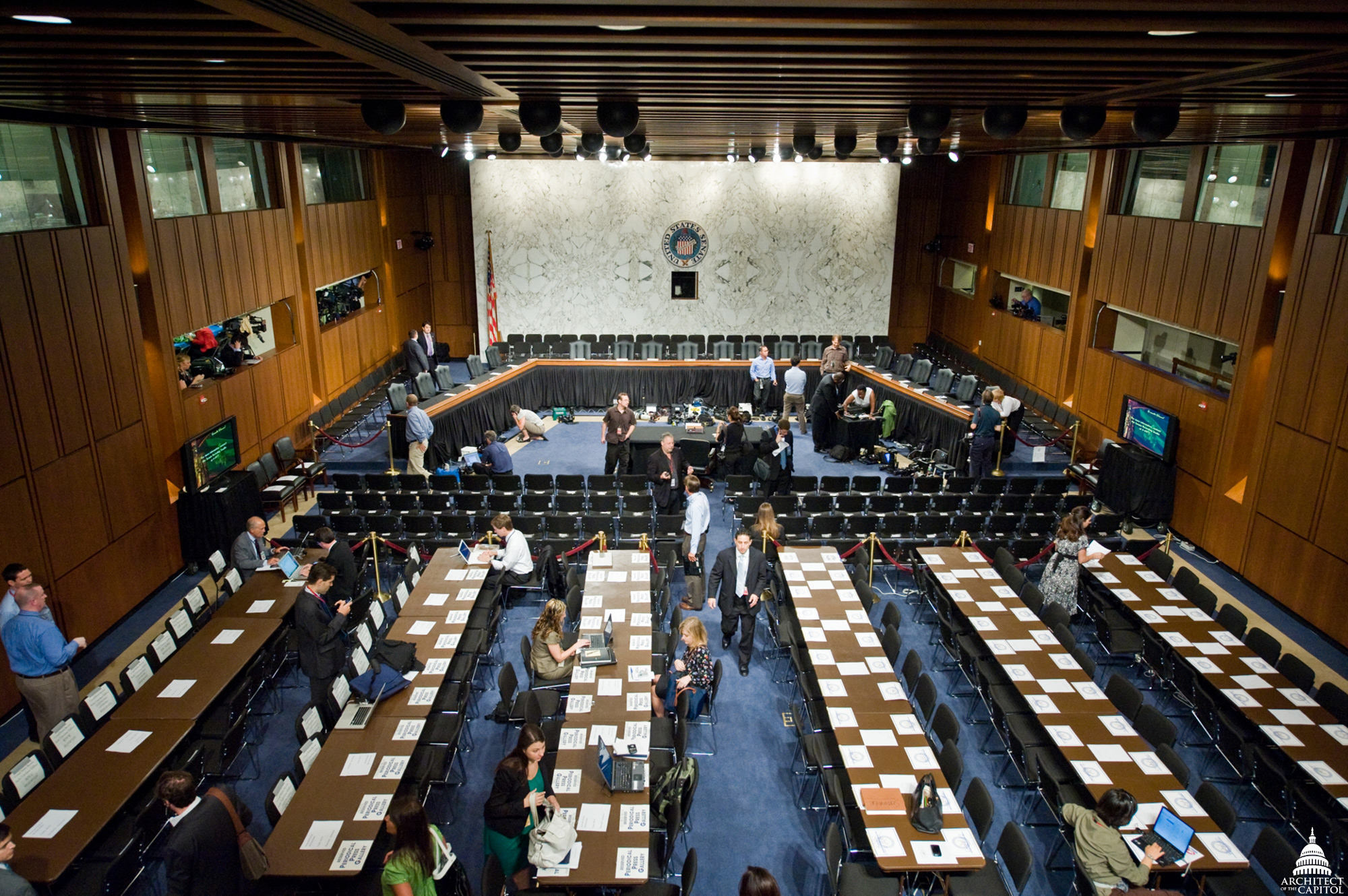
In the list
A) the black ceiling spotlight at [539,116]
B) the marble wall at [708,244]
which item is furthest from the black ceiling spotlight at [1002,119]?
the marble wall at [708,244]

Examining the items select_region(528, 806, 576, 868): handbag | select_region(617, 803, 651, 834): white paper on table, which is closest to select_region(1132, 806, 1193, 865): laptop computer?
select_region(617, 803, 651, 834): white paper on table

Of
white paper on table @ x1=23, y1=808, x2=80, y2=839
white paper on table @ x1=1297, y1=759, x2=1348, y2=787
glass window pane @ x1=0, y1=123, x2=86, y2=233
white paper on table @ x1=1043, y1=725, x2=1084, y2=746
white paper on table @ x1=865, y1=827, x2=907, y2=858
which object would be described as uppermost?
glass window pane @ x1=0, y1=123, x2=86, y2=233

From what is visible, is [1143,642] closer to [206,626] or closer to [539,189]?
[206,626]

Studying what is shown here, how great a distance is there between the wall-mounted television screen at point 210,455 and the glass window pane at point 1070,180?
610 inches

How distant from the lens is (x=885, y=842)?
5.58 metres

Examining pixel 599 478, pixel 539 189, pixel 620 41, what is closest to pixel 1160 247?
pixel 599 478

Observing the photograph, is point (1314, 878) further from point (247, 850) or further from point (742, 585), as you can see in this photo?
point (247, 850)

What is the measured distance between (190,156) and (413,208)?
32.3 feet

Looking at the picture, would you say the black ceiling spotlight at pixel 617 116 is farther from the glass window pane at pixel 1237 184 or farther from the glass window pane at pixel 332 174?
the glass window pane at pixel 332 174

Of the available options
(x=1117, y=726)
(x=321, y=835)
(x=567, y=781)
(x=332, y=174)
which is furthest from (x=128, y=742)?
(x=332, y=174)

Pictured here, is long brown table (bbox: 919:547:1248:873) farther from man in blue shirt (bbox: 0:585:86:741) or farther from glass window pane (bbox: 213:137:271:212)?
glass window pane (bbox: 213:137:271:212)

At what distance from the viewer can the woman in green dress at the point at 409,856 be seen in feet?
15.7

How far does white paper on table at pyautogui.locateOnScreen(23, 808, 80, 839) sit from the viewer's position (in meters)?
5.42

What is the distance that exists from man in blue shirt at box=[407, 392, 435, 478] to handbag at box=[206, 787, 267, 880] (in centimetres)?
854
